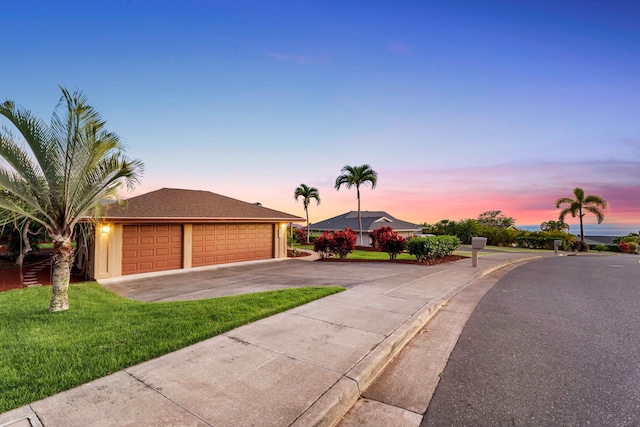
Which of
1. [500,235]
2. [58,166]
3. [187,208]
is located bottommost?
[500,235]

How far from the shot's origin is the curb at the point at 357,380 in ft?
8.68

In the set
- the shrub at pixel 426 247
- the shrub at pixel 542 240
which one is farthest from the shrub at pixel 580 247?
the shrub at pixel 426 247

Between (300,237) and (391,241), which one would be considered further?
(300,237)

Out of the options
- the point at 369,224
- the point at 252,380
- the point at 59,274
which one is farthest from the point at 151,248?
the point at 369,224

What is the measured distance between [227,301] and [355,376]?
4.55 m

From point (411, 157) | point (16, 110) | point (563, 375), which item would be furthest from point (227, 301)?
point (411, 157)

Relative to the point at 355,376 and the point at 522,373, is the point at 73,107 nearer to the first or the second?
the point at 355,376

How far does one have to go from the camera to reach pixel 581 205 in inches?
1455

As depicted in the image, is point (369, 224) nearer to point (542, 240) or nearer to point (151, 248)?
point (542, 240)

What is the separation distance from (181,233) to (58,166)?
7.74m

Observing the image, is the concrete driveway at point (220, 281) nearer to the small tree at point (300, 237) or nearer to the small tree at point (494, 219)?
the small tree at point (300, 237)

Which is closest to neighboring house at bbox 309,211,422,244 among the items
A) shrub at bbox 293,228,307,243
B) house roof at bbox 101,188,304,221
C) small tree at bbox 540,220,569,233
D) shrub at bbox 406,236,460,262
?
shrub at bbox 293,228,307,243

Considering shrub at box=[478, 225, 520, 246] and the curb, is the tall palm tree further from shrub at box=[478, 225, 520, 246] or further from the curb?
the curb

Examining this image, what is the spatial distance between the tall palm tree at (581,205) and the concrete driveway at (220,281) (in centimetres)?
3834
